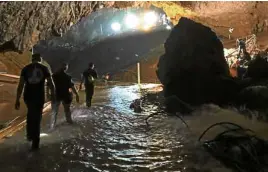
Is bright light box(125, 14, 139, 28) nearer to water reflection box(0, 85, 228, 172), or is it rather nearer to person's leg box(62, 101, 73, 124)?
water reflection box(0, 85, 228, 172)

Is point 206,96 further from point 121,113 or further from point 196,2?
point 196,2

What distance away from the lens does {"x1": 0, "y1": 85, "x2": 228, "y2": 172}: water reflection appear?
6.25m

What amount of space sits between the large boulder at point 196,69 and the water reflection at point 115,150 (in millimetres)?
3030

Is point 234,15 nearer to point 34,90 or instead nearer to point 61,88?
point 61,88

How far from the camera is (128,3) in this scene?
25641 millimetres

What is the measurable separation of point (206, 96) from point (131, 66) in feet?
62.9

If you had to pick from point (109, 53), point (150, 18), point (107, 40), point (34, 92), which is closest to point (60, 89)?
point (34, 92)

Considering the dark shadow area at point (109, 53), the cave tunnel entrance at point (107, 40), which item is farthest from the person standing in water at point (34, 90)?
the dark shadow area at point (109, 53)

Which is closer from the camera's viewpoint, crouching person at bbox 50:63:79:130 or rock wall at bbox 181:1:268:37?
crouching person at bbox 50:63:79:130

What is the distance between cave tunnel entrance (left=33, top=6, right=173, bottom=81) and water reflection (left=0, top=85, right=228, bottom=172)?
25085mm

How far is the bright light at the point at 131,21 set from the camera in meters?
35.9

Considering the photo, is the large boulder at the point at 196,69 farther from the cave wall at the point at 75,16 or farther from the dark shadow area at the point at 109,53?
the dark shadow area at the point at 109,53

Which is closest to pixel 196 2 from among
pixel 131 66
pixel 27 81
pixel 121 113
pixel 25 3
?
pixel 131 66

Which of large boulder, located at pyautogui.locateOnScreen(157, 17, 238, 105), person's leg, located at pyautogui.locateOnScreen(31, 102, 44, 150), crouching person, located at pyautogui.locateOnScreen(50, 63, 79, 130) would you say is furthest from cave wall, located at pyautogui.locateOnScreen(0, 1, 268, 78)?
person's leg, located at pyautogui.locateOnScreen(31, 102, 44, 150)
